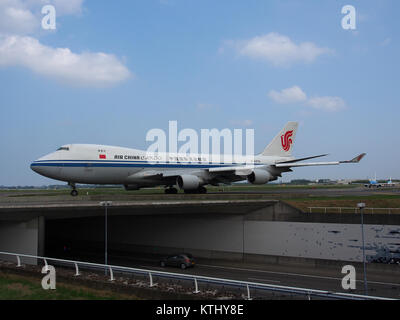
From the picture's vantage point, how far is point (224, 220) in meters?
39.4

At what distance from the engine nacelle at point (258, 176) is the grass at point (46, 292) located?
30.0 meters

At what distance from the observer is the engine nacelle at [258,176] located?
4553 centimetres

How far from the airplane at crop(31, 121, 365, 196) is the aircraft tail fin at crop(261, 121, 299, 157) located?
6198mm

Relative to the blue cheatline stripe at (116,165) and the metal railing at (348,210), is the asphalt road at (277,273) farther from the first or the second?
the blue cheatline stripe at (116,165)

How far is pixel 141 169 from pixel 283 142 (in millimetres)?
24626

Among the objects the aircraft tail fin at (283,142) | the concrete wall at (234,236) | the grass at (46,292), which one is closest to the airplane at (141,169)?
the concrete wall at (234,236)

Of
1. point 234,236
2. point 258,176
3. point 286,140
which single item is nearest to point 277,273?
point 234,236

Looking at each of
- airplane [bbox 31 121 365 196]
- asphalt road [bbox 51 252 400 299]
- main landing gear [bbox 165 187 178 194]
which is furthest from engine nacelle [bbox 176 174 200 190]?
asphalt road [bbox 51 252 400 299]
